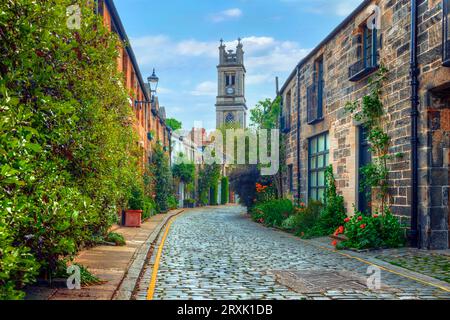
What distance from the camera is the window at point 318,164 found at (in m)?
15.7

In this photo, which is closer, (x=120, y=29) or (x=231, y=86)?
(x=120, y=29)

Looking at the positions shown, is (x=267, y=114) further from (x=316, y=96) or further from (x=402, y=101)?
(x=402, y=101)

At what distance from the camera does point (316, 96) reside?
16.2 m

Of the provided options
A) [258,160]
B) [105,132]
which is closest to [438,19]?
[105,132]

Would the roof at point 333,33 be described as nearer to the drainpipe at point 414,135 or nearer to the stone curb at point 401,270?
the drainpipe at point 414,135

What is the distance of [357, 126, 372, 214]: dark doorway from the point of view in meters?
12.2

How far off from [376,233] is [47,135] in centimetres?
737

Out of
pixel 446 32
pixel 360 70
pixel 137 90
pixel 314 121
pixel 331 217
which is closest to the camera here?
pixel 446 32

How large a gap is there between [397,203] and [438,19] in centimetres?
384

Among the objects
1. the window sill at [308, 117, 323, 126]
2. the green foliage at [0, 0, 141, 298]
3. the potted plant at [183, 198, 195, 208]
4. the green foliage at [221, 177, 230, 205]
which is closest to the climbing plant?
the window sill at [308, 117, 323, 126]

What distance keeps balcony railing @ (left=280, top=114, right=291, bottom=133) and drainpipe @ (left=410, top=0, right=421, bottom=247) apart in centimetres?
1065

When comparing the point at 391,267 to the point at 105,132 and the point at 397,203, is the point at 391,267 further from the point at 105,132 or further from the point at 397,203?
the point at 105,132

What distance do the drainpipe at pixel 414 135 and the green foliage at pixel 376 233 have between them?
14.2 inches

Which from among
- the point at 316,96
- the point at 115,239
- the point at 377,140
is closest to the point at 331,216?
the point at 377,140
